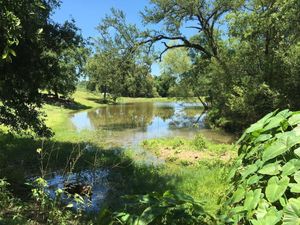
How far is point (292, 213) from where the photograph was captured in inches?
113

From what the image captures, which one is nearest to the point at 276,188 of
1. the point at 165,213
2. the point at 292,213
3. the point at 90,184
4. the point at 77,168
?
the point at 292,213

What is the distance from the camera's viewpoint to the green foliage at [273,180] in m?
3.02

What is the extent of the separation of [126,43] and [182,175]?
17.0 meters

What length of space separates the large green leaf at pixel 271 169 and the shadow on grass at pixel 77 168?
412 cm

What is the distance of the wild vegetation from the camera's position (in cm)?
352

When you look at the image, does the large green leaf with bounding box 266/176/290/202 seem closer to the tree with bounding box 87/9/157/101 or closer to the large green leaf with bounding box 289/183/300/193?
the large green leaf with bounding box 289/183/300/193

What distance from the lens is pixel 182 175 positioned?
10.6 metres

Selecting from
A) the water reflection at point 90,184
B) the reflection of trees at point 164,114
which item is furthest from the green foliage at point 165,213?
the reflection of trees at point 164,114

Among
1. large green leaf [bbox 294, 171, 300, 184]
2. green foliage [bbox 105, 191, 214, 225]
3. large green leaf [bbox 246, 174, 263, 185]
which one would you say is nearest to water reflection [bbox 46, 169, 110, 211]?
green foliage [bbox 105, 191, 214, 225]

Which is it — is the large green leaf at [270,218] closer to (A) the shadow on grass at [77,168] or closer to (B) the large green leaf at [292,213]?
(B) the large green leaf at [292,213]

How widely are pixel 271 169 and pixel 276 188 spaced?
208 millimetres

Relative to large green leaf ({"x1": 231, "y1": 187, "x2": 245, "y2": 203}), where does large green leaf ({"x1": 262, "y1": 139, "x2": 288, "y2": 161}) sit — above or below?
above

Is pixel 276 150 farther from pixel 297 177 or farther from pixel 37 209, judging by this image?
pixel 37 209

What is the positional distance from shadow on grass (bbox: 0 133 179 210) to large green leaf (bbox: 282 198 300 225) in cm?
450
